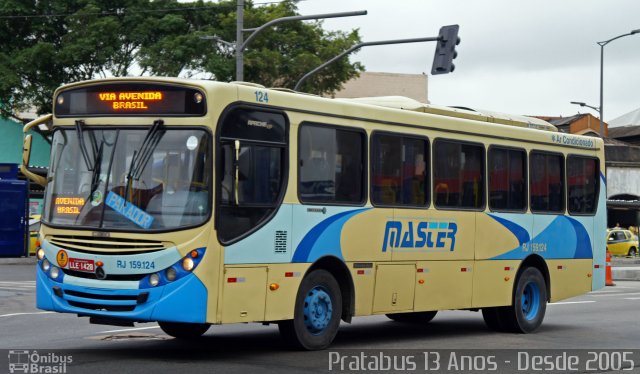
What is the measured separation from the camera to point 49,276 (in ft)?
39.2

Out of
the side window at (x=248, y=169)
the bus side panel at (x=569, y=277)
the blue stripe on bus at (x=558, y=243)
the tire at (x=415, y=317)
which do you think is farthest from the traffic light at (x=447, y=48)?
the side window at (x=248, y=169)

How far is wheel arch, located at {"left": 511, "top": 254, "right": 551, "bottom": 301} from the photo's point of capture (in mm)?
16750

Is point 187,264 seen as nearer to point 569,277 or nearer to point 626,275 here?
point 569,277

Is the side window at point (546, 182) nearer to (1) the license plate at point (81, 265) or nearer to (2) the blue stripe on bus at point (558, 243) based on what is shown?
(2) the blue stripe on bus at point (558, 243)

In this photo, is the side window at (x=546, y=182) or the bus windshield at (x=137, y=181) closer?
the bus windshield at (x=137, y=181)

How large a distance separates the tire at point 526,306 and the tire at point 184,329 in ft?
16.4

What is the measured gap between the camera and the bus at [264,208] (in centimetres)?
1148

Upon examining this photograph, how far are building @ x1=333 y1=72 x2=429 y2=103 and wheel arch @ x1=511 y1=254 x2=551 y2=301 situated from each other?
70.3m

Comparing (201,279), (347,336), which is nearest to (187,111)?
(201,279)

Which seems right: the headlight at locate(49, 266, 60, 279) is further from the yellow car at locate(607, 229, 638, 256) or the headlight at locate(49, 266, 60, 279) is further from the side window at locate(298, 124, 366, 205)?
the yellow car at locate(607, 229, 638, 256)

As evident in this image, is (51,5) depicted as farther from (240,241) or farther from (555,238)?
(240,241)

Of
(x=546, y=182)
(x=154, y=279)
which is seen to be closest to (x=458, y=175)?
(x=546, y=182)

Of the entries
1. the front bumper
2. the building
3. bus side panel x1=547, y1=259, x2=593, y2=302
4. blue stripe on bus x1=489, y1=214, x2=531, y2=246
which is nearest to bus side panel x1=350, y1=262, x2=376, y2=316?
the front bumper

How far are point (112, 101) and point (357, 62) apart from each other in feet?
119
